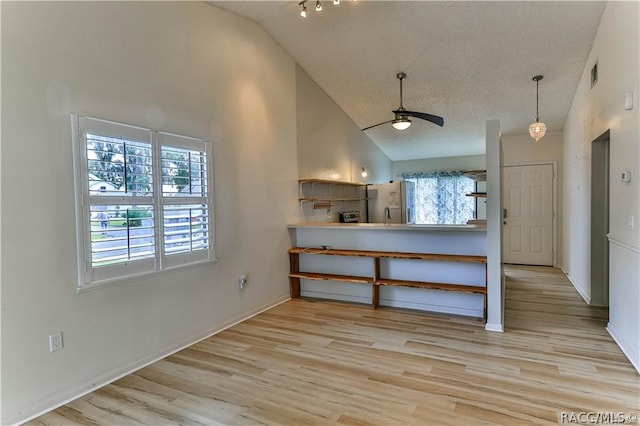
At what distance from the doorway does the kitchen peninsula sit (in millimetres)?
1400

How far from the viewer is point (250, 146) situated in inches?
165

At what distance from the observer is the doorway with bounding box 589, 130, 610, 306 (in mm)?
4000

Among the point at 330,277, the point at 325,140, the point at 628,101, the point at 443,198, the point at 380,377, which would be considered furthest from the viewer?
the point at 443,198

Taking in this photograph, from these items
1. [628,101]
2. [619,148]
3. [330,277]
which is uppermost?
[628,101]

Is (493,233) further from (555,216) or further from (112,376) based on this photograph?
(555,216)

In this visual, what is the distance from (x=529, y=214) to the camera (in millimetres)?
6918

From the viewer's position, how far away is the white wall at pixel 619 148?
107 inches

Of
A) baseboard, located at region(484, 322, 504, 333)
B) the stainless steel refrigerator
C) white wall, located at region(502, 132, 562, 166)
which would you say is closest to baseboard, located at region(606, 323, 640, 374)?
baseboard, located at region(484, 322, 504, 333)

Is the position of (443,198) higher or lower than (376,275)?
higher

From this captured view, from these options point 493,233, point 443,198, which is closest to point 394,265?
point 493,233

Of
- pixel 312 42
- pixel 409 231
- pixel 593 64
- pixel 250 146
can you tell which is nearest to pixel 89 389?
pixel 250 146

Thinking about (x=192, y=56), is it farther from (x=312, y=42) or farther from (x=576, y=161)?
(x=576, y=161)

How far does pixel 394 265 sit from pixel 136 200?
296 cm

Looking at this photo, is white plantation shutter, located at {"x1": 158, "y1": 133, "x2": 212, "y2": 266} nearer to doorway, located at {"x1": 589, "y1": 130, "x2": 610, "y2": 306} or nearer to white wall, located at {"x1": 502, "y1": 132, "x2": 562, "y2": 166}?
doorway, located at {"x1": 589, "y1": 130, "x2": 610, "y2": 306}
